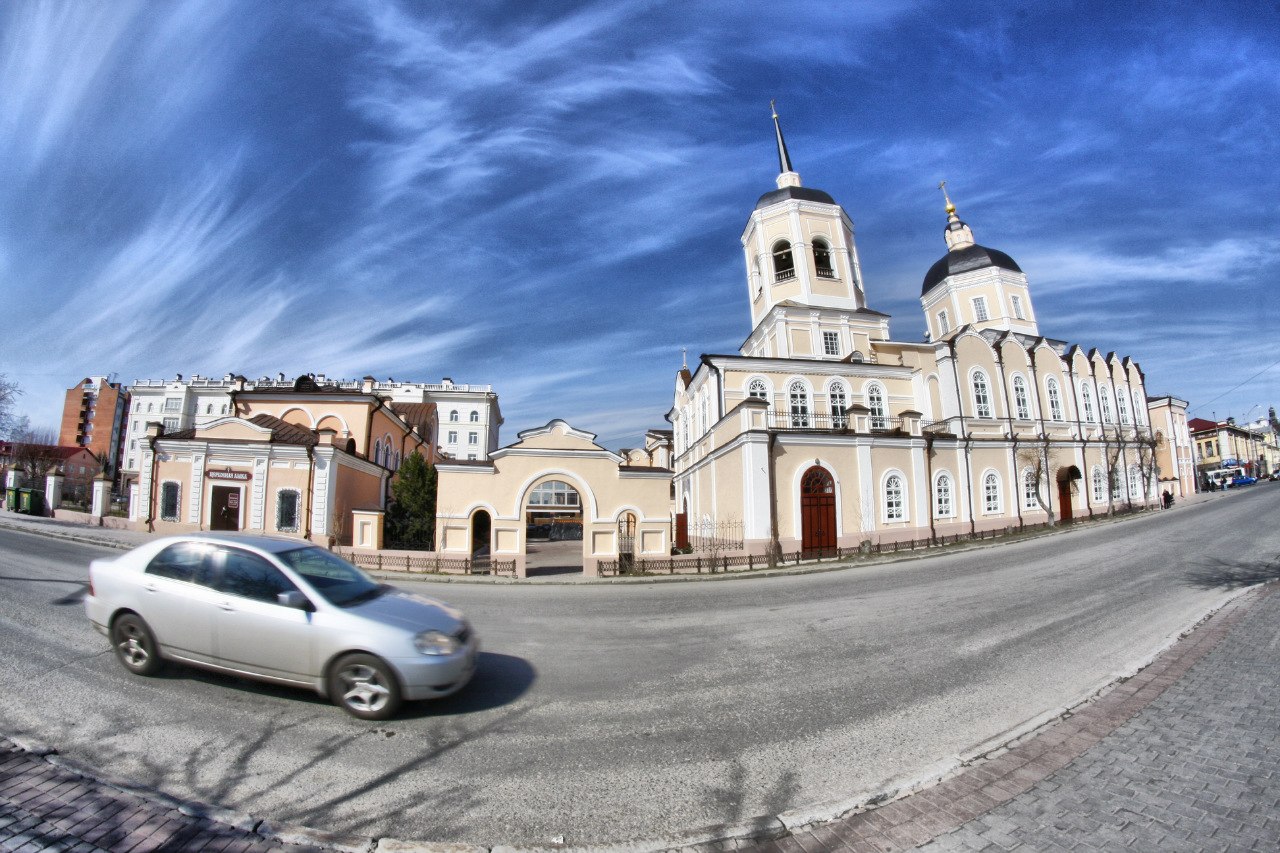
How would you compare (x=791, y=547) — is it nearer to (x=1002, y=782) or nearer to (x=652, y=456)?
(x=1002, y=782)

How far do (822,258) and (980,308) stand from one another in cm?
1499

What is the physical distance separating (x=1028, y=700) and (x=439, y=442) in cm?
6864

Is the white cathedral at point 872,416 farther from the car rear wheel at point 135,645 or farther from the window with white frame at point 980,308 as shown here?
the car rear wheel at point 135,645

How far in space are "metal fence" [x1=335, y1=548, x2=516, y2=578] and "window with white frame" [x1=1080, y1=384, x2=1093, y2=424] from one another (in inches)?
1477

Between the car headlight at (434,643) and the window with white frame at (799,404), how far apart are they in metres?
24.0

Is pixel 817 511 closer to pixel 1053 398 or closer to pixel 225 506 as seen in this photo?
pixel 1053 398

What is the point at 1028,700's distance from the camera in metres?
5.04

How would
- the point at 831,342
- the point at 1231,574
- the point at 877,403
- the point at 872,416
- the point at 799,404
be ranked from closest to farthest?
1. the point at 1231,574
2. the point at 872,416
3. the point at 799,404
4. the point at 877,403
5. the point at 831,342

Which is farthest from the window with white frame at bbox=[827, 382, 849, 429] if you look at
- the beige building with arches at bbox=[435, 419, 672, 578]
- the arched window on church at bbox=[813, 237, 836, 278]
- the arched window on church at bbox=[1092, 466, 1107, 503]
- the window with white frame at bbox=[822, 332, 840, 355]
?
the arched window on church at bbox=[1092, 466, 1107, 503]

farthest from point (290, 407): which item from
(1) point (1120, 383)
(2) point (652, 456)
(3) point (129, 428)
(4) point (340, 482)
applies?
(3) point (129, 428)

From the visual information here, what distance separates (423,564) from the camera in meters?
17.7

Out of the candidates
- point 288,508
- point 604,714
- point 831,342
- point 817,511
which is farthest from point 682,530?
point 604,714

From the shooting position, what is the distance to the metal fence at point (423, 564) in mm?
17484

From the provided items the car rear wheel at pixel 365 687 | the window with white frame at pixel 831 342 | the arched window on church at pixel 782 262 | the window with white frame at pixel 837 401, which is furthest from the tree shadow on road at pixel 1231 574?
the arched window on church at pixel 782 262
